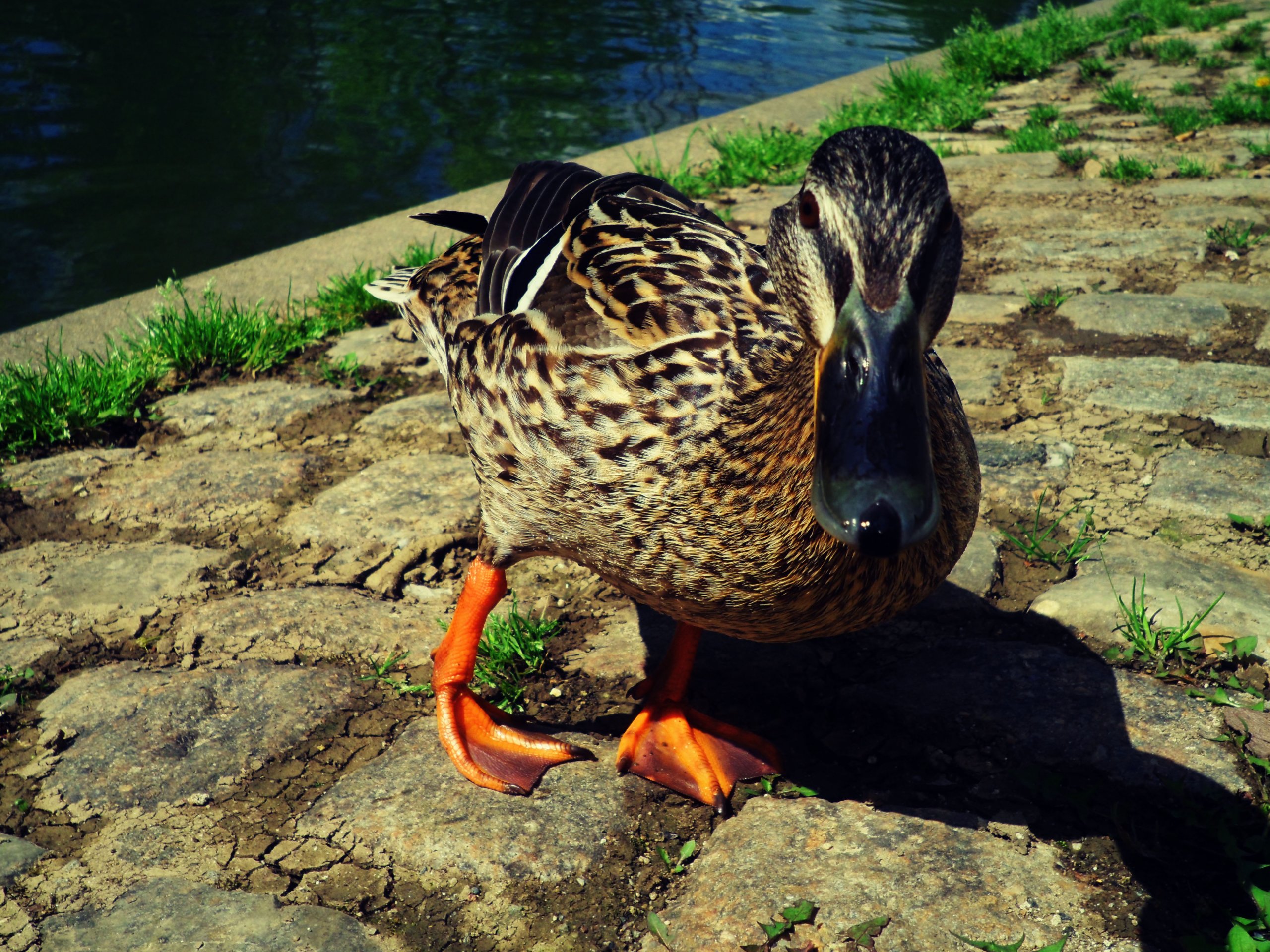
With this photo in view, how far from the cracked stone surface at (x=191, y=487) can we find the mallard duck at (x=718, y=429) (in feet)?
3.17

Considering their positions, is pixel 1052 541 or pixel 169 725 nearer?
pixel 169 725

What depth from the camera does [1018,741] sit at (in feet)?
7.54

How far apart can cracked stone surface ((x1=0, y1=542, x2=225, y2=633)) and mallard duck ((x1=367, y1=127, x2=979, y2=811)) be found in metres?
0.88

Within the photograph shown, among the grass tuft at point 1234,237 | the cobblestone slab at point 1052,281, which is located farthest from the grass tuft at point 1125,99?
the cobblestone slab at point 1052,281

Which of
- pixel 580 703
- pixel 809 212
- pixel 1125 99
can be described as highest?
pixel 809 212

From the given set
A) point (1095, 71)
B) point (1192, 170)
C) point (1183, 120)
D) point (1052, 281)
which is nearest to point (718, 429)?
point (1052, 281)

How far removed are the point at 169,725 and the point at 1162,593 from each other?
7.79ft

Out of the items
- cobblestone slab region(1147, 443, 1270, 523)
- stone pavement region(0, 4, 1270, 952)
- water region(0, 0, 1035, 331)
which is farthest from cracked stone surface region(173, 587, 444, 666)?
water region(0, 0, 1035, 331)

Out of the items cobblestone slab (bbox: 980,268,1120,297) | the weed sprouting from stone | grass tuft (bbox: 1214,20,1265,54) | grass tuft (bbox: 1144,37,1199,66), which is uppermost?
grass tuft (bbox: 1214,20,1265,54)

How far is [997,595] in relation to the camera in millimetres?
2781

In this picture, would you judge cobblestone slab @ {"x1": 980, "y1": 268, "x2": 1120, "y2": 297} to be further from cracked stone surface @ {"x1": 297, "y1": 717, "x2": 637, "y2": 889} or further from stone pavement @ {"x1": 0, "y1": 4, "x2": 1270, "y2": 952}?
cracked stone surface @ {"x1": 297, "y1": 717, "x2": 637, "y2": 889}

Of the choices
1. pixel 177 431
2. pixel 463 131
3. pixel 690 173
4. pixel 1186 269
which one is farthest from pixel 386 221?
pixel 1186 269

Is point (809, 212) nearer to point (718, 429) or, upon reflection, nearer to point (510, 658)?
point (718, 429)

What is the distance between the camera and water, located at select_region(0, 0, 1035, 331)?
651 cm
